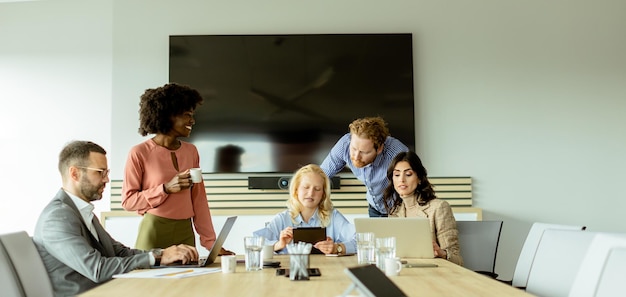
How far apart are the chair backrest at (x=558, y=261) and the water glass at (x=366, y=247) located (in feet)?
2.14

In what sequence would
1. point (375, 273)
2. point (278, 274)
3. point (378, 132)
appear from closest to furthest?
point (375, 273)
point (278, 274)
point (378, 132)

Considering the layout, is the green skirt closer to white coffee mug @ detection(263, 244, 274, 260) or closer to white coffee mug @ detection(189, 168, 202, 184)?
white coffee mug @ detection(189, 168, 202, 184)

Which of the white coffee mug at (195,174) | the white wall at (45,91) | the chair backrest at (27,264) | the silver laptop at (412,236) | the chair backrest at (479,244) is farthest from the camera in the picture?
the white wall at (45,91)

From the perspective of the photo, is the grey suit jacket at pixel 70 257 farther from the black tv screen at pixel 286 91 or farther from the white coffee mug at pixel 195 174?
the black tv screen at pixel 286 91

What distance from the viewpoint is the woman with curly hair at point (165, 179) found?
10.2 feet

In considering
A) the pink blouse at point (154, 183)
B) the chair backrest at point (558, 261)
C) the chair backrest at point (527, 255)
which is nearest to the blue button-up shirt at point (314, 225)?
the pink blouse at point (154, 183)

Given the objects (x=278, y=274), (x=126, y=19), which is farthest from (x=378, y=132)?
(x=126, y=19)

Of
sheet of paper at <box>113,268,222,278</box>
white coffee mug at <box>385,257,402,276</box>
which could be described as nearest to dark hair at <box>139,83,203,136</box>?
sheet of paper at <box>113,268,222,278</box>

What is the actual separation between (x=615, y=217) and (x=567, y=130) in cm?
87

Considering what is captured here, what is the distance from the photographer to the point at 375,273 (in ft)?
5.20

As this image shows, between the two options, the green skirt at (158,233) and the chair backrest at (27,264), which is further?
the green skirt at (158,233)

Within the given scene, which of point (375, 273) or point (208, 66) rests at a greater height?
point (208, 66)

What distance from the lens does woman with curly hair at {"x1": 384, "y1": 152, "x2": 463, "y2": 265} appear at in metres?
3.35

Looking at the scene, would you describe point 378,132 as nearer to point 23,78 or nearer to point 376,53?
point 376,53
